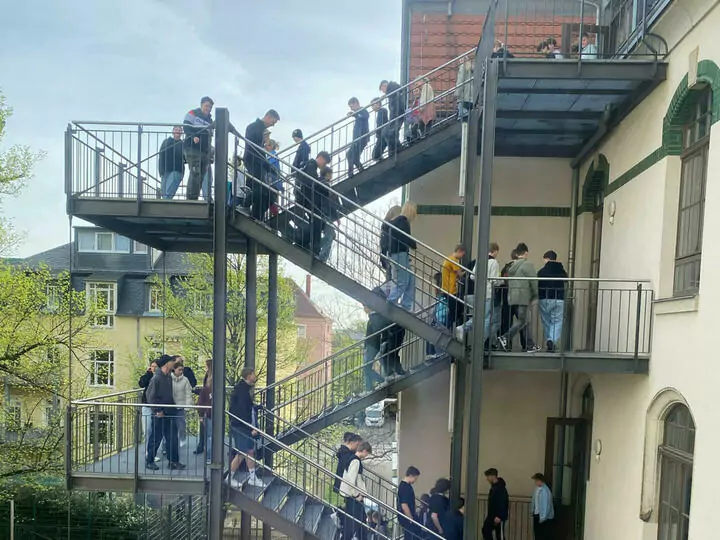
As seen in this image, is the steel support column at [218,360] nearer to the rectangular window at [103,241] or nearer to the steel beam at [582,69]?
the steel beam at [582,69]

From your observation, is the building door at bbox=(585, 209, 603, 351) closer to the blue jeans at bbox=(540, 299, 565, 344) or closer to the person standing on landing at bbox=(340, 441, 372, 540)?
the blue jeans at bbox=(540, 299, 565, 344)

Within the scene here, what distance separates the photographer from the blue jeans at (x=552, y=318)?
739cm

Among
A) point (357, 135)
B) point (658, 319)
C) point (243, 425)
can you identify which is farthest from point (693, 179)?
point (243, 425)

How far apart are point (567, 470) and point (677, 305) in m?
5.42

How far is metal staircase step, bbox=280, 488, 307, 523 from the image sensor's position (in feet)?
23.0

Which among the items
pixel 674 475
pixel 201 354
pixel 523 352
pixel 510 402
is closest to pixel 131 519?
pixel 201 354

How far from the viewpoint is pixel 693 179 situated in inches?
243

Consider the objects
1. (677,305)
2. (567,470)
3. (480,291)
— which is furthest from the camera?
(567,470)

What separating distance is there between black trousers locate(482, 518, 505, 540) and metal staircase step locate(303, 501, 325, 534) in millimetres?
3063

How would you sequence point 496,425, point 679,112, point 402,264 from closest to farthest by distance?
point 679,112 < point 402,264 < point 496,425

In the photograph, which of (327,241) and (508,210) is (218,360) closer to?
(327,241)

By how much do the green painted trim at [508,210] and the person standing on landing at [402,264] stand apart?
2.74 m

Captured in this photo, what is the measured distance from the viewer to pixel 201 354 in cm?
1773

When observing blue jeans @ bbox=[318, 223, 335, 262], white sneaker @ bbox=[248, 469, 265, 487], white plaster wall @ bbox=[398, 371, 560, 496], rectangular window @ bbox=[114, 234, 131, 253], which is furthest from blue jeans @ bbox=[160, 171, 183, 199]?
rectangular window @ bbox=[114, 234, 131, 253]
